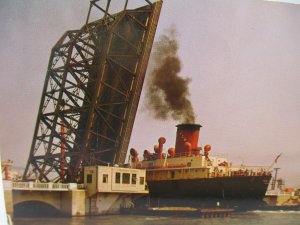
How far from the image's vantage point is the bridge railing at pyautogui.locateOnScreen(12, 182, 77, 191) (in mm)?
9492

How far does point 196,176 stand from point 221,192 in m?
0.96

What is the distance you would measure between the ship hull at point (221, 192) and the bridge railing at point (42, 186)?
3047mm

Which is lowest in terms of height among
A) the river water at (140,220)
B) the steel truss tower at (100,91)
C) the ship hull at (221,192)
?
the river water at (140,220)

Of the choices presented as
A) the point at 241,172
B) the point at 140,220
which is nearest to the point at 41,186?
the point at 140,220

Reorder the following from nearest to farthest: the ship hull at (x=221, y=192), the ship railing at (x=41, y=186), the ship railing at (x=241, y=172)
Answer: the ship railing at (x=41, y=186), the ship railing at (x=241, y=172), the ship hull at (x=221, y=192)

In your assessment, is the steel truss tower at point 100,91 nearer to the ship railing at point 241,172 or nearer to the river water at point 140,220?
the river water at point 140,220

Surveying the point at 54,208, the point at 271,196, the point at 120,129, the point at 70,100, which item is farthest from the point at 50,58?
the point at 271,196

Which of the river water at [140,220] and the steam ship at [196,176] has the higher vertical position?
the steam ship at [196,176]

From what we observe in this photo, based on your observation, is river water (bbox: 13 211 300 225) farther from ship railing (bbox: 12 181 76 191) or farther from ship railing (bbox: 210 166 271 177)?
ship railing (bbox: 210 166 271 177)

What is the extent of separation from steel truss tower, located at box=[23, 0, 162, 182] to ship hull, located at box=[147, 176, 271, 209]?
240 cm

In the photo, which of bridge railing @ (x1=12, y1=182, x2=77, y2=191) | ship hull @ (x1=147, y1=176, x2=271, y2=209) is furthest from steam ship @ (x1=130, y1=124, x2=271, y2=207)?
bridge railing @ (x1=12, y1=182, x2=77, y2=191)

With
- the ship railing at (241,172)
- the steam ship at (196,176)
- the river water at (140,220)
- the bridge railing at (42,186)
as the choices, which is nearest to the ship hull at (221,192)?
the steam ship at (196,176)

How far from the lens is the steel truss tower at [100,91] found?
1008cm

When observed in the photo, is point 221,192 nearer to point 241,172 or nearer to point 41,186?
point 241,172
